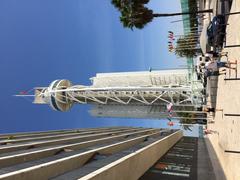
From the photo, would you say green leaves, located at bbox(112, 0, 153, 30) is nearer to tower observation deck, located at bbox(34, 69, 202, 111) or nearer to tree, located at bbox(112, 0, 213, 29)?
tree, located at bbox(112, 0, 213, 29)

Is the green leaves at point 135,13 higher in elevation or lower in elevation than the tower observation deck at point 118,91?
higher

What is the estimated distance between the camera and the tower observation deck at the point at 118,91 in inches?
3057

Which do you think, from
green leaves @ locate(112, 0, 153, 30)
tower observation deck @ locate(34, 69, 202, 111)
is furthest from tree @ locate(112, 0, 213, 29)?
tower observation deck @ locate(34, 69, 202, 111)

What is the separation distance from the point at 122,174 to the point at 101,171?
2.47 meters

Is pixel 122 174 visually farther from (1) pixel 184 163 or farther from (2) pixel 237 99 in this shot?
(1) pixel 184 163

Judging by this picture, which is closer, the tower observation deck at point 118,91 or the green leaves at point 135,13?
the green leaves at point 135,13

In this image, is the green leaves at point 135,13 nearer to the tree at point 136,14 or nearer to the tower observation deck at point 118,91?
the tree at point 136,14

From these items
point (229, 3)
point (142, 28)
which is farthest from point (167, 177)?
point (142, 28)

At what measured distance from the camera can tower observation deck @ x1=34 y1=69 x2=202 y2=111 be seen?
7765 cm

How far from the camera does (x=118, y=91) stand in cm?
7944

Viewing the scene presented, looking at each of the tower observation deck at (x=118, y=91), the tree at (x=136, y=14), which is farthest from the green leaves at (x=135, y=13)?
the tower observation deck at (x=118, y=91)

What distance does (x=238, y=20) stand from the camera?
1706cm

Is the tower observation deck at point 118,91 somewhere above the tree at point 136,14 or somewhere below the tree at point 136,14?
below

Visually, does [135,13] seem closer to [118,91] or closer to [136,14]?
Result: [136,14]
